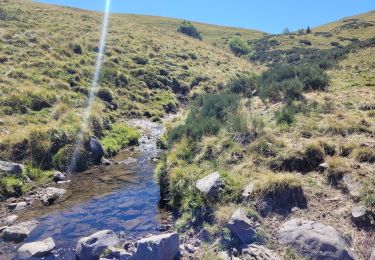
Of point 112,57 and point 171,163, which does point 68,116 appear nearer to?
point 171,163

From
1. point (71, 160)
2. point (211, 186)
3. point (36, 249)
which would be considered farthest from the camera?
point (71, 160)

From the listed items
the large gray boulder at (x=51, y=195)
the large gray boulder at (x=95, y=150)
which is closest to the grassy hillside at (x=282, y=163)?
the large gray boulder at (x=51, y=195)

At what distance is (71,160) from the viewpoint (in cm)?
1766

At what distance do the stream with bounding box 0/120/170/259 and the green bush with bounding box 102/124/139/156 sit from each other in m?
2.42

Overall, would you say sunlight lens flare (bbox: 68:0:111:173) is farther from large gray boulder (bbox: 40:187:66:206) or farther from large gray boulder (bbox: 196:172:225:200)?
large gray boulder (bbox: 196:172:225:200)

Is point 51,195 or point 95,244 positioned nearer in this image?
point 95,244

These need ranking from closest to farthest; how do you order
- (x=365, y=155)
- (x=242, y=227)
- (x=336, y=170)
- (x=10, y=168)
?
1. (x=242, y=227)
2. (x=336, y=170)
3. (x=365, y=155)
4. (x=10, y=168)

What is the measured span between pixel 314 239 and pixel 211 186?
11.1 feet

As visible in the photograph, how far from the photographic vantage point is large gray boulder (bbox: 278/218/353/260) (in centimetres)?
826

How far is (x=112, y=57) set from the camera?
40.0m

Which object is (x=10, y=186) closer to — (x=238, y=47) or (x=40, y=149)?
(x=40, y=149)

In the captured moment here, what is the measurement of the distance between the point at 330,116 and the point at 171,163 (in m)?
6.94

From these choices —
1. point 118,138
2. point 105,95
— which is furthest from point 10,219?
point 105,95

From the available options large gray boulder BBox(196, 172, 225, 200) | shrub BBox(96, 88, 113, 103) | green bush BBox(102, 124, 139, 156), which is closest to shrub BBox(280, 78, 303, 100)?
large gray boulder BBox(196, 172, 225, 200)
